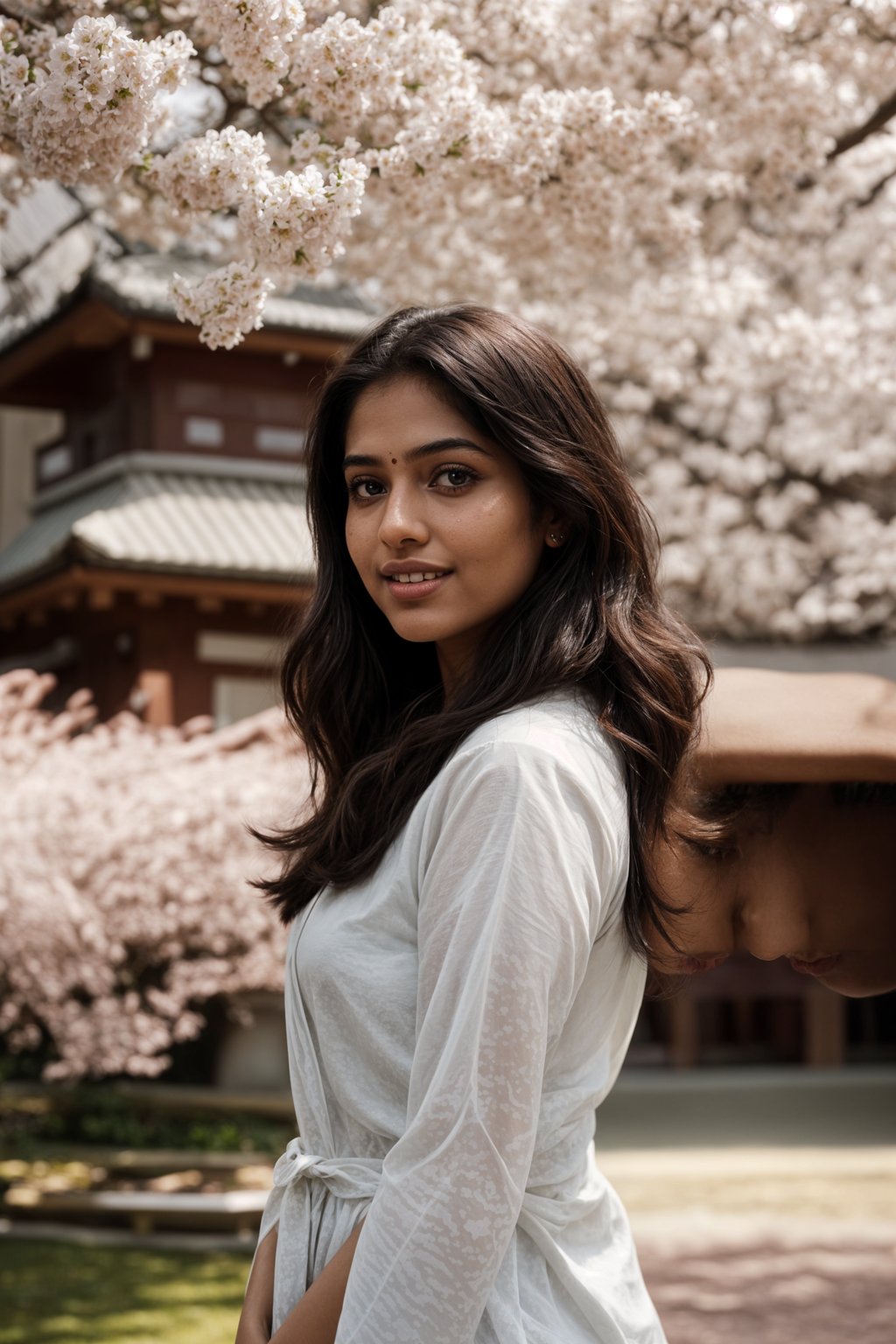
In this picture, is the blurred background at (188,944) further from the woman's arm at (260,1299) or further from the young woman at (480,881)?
the woman's arm at (260,1299)

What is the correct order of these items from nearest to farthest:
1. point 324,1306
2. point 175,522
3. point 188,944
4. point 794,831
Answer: point 324,1306 < point 794,831 < point 188,944 < point 175,522

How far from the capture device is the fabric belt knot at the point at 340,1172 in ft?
5.74

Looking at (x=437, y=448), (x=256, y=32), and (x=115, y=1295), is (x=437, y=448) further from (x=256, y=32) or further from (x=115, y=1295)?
(x=115, y=1295)

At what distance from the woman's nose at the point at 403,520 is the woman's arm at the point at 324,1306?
811 millimetres

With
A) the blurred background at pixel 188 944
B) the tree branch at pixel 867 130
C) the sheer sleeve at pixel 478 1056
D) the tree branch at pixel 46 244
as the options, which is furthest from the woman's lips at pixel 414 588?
the tree branch at pixel 46 244

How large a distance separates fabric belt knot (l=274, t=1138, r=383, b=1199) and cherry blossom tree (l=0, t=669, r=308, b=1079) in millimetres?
7032

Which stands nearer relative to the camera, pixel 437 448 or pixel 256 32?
pixel 437 448

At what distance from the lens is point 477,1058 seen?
60.7 inches

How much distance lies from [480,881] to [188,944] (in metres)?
8.38

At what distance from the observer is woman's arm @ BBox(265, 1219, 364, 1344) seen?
1.67m

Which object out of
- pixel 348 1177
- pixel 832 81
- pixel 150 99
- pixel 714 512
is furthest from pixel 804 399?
pixel 348 1177

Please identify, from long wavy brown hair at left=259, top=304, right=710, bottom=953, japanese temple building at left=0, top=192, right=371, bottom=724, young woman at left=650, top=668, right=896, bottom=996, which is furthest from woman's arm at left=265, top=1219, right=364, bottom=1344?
japanese temple building at left=0, top=192, right=371, bottom=724

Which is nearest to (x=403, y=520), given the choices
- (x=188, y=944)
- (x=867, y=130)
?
(x=867, y=130)

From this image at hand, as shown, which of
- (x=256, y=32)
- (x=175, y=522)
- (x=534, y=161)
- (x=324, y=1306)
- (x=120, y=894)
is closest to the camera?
(x=324, y=1306)
